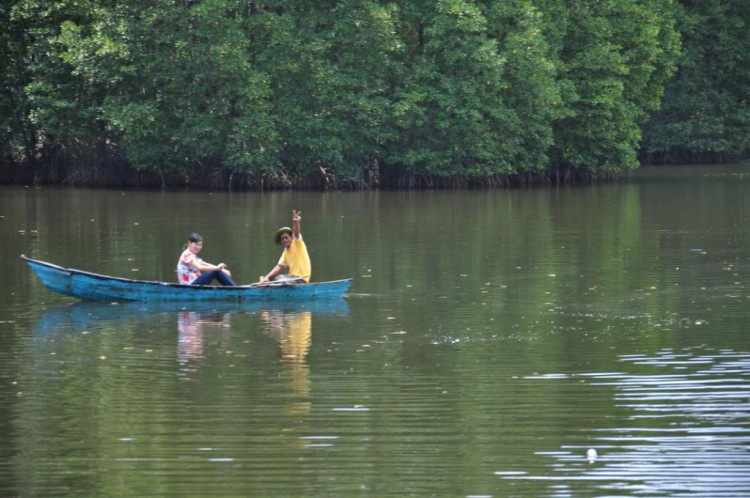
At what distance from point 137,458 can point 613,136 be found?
42339mm

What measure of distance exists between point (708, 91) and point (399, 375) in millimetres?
56710

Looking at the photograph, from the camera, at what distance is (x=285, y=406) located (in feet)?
41.2

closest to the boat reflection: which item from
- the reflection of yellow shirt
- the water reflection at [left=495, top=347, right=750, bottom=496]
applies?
the reflection of yellow shirt

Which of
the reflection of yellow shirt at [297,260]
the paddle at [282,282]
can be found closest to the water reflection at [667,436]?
the paddle at [282,282]

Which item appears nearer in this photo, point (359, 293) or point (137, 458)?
point (137, 458)

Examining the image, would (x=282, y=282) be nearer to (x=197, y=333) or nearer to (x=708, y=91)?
(x=197, y=333)

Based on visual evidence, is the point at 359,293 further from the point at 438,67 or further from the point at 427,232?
the point at 438,67

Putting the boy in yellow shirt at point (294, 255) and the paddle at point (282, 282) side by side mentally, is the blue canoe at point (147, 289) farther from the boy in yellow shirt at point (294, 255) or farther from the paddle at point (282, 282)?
the boy in yellow shirt at point (294, 255)

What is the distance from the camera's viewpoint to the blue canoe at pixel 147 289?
19719 millimetres

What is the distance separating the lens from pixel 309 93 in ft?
161

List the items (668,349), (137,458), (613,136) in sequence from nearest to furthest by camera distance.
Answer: (137,458), (668,349), (613,136)

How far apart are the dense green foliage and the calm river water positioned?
37717 mm

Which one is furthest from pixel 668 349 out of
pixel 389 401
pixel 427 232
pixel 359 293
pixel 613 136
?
pixel 613 136

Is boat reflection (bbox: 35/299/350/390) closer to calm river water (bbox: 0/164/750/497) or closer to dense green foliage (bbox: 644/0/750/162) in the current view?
calm river water (bbox: 0/164/750/497)
